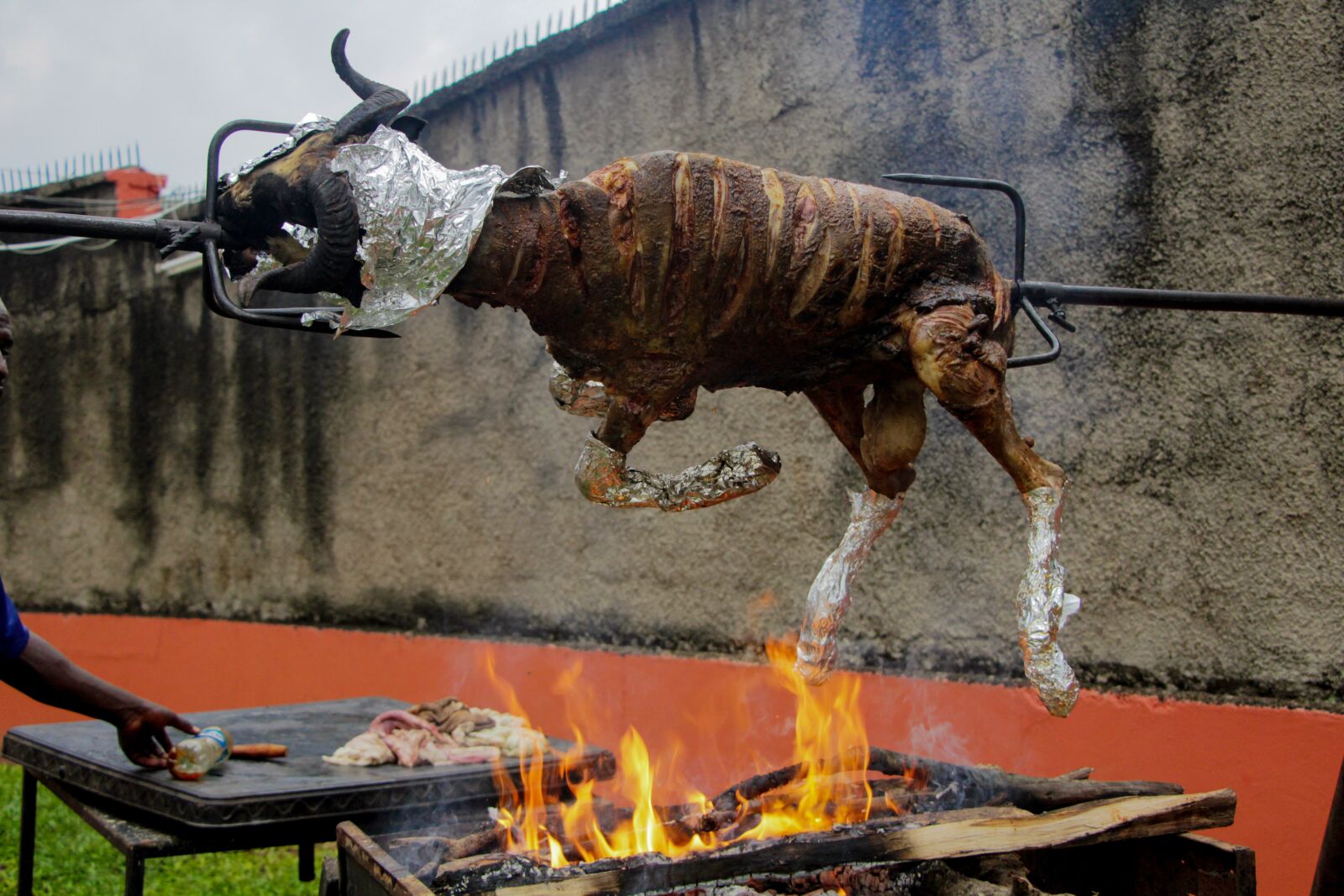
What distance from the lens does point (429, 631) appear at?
659cm

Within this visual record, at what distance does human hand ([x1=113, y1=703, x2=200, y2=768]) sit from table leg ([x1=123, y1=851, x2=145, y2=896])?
1.42ft

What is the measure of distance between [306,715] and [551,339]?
3.12 m

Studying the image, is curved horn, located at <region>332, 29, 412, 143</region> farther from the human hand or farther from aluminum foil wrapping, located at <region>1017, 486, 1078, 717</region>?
the human hand

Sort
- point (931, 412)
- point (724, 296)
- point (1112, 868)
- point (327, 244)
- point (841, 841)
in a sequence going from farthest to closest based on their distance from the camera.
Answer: point (931, 412) → point (1112, 868) → point (841, 841) → point (724, 296) → point (327, 244)

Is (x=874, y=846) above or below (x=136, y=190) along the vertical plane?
below

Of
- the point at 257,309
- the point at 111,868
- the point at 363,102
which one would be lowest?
the point at 111,868

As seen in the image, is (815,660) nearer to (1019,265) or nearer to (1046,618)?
(1046,618)

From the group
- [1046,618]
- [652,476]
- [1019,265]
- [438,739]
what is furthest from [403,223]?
[438,739]

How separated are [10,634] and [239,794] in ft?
3.14

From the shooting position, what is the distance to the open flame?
2.86 meters

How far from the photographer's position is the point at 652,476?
8.84 feet

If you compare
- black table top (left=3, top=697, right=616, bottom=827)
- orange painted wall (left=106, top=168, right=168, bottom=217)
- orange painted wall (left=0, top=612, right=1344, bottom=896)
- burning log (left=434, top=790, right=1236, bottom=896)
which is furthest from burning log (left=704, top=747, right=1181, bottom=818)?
orange painted wall (left=106, top=168, right=168, bottom=217)

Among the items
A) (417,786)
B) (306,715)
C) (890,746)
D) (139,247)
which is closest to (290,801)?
(417,786)

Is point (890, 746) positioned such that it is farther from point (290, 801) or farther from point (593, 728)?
point (290, 801)
